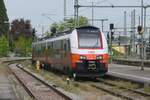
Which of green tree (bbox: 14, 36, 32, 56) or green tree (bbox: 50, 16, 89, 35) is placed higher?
green tree (bbox: 50, 16, 89, 35)

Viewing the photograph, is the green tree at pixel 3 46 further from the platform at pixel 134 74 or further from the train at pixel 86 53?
the train at pixel 86 53

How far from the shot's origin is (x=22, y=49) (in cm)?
11481

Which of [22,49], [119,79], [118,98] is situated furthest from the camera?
[22,49]

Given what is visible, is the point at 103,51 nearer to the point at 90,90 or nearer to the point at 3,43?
the point at 90,90

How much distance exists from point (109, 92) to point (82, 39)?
8.00 m

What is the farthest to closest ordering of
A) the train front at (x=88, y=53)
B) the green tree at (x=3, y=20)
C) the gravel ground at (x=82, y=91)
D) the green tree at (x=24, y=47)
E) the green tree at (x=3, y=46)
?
1. the green tree at (x=3, y=20)
2. the green tree at (x=24, y=47)
3. the green tree at (x=3, y=46)
4. the train front at (x=88, y=53)
5. the gravel ground at (x=82, y=91)

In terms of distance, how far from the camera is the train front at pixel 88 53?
28281 millimetres

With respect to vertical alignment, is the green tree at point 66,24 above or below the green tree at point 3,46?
above

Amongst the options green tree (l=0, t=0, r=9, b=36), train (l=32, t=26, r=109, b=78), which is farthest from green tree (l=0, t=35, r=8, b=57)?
train (l=32, t=26, r=109, b=78)

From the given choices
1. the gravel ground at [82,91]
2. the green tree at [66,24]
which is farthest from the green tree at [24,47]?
the gravel ground at [82,91]

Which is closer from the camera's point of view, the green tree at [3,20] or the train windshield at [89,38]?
the train windshield at [89,38]

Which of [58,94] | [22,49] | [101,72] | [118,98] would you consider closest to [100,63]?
[101,72]

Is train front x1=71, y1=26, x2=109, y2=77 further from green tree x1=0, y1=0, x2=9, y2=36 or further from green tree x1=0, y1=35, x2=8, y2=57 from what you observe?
green tree x1=0, y1=0, x2=9, y2=36

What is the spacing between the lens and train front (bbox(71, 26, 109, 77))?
2828 cm
